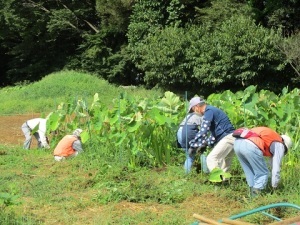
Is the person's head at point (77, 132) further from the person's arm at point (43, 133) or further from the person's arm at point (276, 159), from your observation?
the person's arm at point (276, 159)

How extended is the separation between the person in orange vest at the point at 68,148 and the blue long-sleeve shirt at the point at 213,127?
282 centimetres

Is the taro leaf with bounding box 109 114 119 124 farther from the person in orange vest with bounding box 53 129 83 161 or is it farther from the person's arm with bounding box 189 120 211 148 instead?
the person's arm with bounding box 189 120 211 148

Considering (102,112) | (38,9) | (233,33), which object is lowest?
(102,112)

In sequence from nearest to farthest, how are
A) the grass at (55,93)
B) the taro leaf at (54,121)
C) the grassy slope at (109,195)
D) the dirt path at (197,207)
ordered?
the grassy slope at (109,195) < the dirt path at (197,207) < the taro leaf at (54,121) < the grass at (55,93)

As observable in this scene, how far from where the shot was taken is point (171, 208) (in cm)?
580

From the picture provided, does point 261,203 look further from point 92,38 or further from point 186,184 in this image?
point 92,38

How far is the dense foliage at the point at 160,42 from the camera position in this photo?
2123cm

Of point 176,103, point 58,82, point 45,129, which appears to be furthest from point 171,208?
point 58,82

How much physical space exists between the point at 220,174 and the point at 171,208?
851mm

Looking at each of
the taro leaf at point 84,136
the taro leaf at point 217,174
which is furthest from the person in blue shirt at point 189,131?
the taro leaf at point 84,136

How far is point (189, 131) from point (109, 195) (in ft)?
5.48

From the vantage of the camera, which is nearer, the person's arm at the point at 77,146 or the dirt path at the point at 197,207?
the dirt path at the point at 197,207

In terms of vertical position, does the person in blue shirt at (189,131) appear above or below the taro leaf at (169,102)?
below

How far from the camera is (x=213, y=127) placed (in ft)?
21.8
